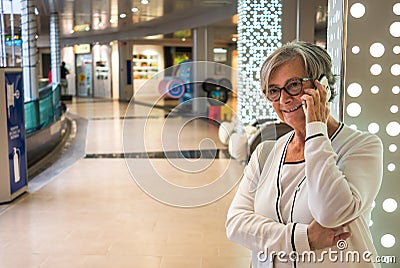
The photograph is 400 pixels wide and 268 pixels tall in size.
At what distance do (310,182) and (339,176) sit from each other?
73 millimetres

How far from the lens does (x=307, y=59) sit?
4.13 feet

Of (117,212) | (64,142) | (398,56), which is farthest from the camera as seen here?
(64,142)

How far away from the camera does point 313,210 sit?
1.17m

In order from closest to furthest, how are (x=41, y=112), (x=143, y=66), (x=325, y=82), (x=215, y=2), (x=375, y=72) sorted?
(x=325, y=82) → (x=375, y=72) → (x=41, y=112) → (x=215, y=2) → (x=143, y=66)

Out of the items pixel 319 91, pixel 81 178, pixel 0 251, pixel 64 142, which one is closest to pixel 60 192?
pixel 81 178

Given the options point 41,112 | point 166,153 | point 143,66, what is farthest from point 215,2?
point 143,66

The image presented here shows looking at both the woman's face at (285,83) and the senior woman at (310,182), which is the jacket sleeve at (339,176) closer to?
the senior woman at (310,182)

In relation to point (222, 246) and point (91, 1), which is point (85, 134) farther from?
point (222, 246)

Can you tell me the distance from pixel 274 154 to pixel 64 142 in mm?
9258

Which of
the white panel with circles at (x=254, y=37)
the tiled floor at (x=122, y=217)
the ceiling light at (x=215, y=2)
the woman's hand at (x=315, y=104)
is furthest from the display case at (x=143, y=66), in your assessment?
the woman's hand at (x=315, y=104)

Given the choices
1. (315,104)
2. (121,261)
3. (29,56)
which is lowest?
(121,261)

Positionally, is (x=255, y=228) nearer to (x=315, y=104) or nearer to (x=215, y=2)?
(x=315, y=104)

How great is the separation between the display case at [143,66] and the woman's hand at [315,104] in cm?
2360

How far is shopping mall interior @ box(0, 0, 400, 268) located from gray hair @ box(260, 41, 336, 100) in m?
0.59
